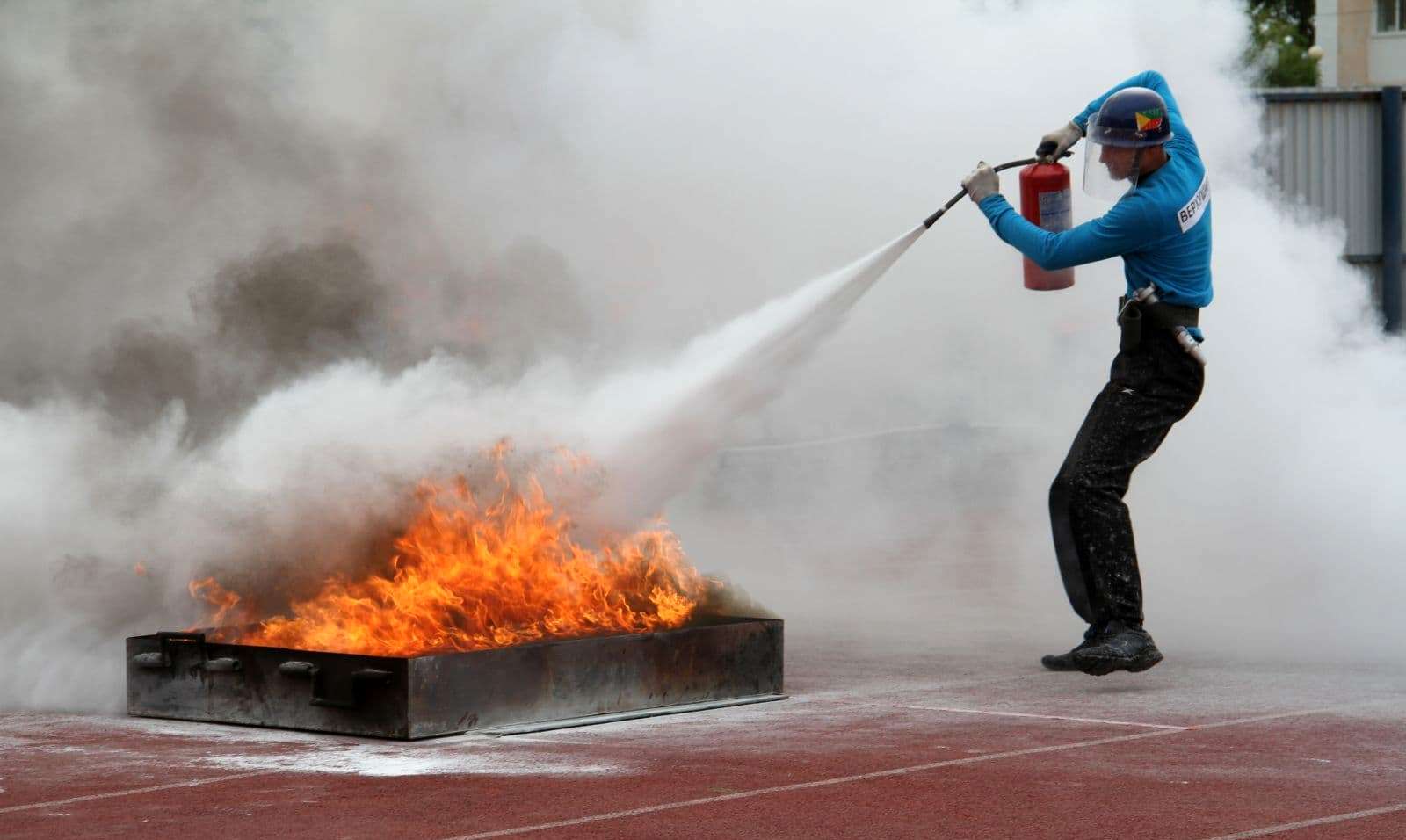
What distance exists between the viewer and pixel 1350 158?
2089 centimetres

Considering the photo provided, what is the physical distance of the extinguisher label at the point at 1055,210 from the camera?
24.6ft

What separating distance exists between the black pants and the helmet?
584mm

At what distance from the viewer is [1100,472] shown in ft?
23.4

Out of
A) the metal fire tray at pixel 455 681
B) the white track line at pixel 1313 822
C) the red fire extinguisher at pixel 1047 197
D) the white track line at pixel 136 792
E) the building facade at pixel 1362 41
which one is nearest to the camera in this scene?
the white track line at pixel 1313 822

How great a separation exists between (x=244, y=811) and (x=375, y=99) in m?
4.59

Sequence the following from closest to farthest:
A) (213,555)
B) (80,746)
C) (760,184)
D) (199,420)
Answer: (80,746) < (213,555) < (199,420) < (760,184)

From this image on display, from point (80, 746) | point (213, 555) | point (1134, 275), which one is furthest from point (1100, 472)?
point (80, 746)

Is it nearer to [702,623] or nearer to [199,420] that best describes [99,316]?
[199,420]

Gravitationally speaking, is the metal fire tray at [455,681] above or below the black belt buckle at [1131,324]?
below

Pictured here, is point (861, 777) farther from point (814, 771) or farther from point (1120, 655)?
point (1120, 655)

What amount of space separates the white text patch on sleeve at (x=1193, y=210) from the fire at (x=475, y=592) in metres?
2.20

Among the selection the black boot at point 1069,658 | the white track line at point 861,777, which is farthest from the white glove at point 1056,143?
the white track line at point 861,777

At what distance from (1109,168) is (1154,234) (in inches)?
13.9

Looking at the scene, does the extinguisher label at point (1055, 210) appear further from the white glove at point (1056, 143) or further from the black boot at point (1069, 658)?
the black boot at point (1069, 658)
